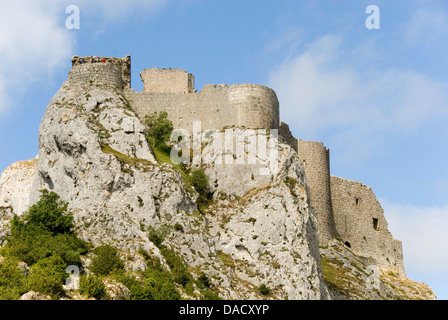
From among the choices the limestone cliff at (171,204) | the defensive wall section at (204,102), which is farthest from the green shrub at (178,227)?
the defensive wall section at (204,102)

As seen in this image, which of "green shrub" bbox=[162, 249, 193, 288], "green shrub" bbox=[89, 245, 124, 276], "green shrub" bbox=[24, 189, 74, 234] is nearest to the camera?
"green shrub" bbox=[89, 245, 124, 276]

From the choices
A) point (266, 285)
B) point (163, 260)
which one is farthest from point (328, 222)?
point (163, 260)

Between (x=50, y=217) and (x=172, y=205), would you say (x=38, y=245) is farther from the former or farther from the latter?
(x=172, y=205)

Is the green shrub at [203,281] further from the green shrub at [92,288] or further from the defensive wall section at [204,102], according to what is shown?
the defensive wall section at [204,102]

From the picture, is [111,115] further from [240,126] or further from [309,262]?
[309,262]

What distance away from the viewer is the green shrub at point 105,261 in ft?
170

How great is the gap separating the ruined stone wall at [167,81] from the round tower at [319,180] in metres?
11.5

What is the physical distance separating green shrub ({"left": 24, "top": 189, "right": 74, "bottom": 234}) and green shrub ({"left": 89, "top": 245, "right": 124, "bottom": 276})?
286cm

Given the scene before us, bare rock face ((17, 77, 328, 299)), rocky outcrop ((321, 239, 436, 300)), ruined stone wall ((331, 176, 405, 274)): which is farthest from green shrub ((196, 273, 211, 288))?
ruined stone wall ((331, 176, 405, 274))

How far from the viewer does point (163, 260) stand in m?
54.3

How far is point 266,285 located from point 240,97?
49.2 ft

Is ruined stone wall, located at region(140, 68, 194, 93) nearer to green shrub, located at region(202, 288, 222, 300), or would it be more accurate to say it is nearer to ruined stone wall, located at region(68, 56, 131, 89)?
ruined stone wall, located at region(68, 56, 131, 89)

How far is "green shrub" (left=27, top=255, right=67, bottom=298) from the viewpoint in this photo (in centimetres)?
4675

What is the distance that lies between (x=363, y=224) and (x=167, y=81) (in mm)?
21968
